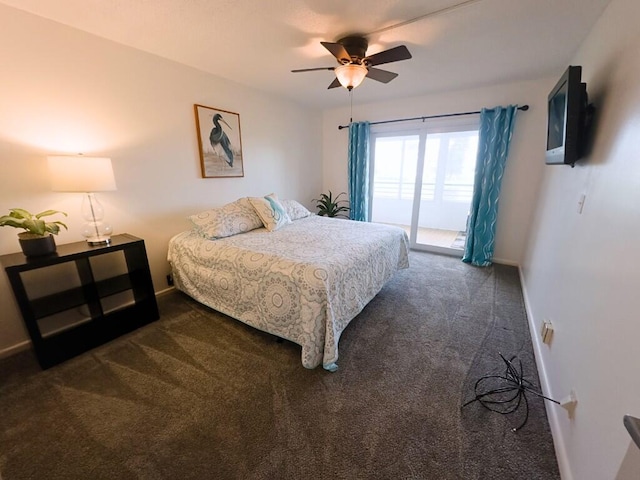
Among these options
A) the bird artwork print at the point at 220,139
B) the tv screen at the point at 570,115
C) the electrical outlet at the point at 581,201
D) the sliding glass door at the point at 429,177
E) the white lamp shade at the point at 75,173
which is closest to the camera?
the tv screen at the point at 570,115

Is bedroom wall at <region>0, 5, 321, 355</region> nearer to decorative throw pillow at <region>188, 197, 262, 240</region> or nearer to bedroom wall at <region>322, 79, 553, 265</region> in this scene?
decorative throw pillow at <region>188, 197, 262, 240</region>

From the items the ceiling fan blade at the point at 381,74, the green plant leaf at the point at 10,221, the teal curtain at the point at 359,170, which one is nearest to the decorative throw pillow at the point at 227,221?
the green plant leaf at the point at 10,221

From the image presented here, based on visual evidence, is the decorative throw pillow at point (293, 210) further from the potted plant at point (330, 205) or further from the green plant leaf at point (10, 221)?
the green plant leaf at point (10, 221)

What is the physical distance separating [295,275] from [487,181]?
304 cm

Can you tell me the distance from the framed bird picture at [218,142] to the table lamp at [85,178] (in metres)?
1.11

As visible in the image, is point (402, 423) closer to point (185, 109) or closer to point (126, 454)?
point (126, 454)

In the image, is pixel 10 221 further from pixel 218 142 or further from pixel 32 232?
pixel 218 142

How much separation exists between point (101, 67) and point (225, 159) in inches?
50.4

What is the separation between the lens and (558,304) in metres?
1.62

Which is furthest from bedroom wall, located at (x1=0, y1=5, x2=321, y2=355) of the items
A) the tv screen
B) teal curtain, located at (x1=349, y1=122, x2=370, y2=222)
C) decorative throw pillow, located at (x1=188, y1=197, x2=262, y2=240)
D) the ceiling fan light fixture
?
the tv screen

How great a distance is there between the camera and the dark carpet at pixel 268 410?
118 centimetres

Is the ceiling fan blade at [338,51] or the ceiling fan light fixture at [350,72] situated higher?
the ceiling fan blade at [338,51]

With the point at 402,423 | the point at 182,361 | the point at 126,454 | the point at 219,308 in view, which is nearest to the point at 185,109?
the point at 219,308

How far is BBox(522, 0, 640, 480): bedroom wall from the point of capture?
852mm
